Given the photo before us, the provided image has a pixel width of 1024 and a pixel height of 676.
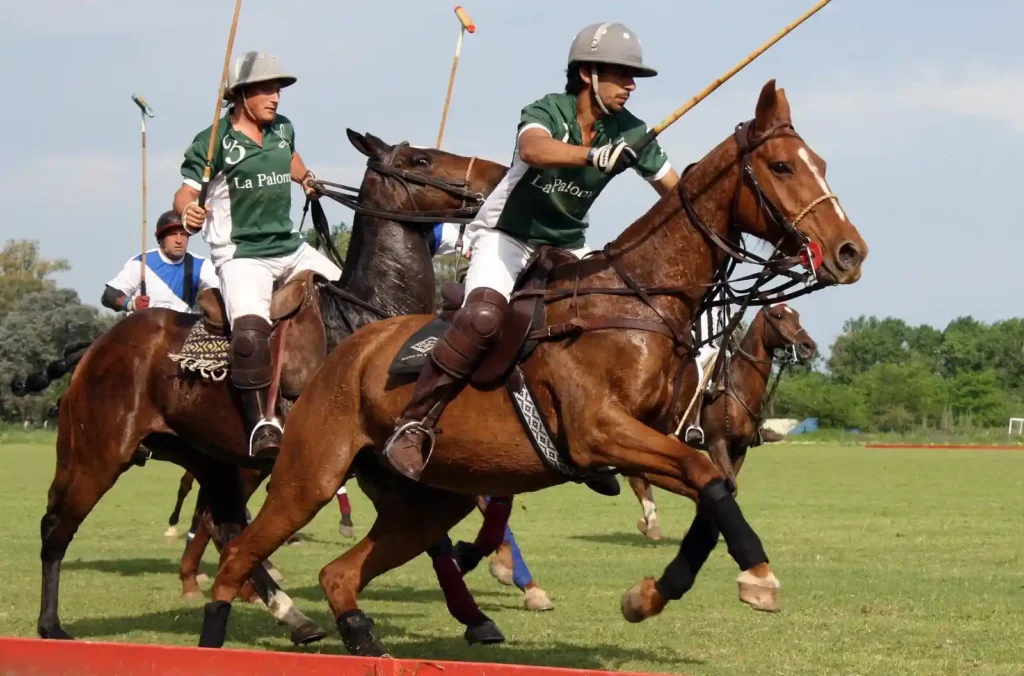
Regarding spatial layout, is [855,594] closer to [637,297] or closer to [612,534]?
[637,297]

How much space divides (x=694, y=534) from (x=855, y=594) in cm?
435

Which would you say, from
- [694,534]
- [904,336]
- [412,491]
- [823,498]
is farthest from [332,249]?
[904,336]

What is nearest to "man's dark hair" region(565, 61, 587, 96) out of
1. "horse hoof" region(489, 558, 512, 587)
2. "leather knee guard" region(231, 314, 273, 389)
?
"leather knee guard" region(231, 314, 273, 389)

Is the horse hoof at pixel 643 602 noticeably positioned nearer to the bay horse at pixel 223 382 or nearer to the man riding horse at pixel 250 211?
the bay horse at pixel 223 382

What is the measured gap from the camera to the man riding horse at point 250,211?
8.56m

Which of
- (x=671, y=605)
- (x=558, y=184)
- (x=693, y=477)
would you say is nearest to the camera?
(x=693, y=477)

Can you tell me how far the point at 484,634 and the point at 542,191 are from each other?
105 inches

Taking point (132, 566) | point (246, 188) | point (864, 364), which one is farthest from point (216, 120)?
point (864, 364)

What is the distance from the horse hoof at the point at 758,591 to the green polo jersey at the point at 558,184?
1.99 meters

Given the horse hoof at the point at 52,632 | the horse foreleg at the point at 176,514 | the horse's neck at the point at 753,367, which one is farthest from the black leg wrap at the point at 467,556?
the horse's neck at the point at 753,367

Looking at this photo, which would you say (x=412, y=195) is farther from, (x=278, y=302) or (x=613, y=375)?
(x=613, y=375)

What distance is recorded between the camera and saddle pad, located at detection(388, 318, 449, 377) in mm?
7164

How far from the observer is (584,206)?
23.9 ft

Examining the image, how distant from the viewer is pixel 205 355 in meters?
8.80
